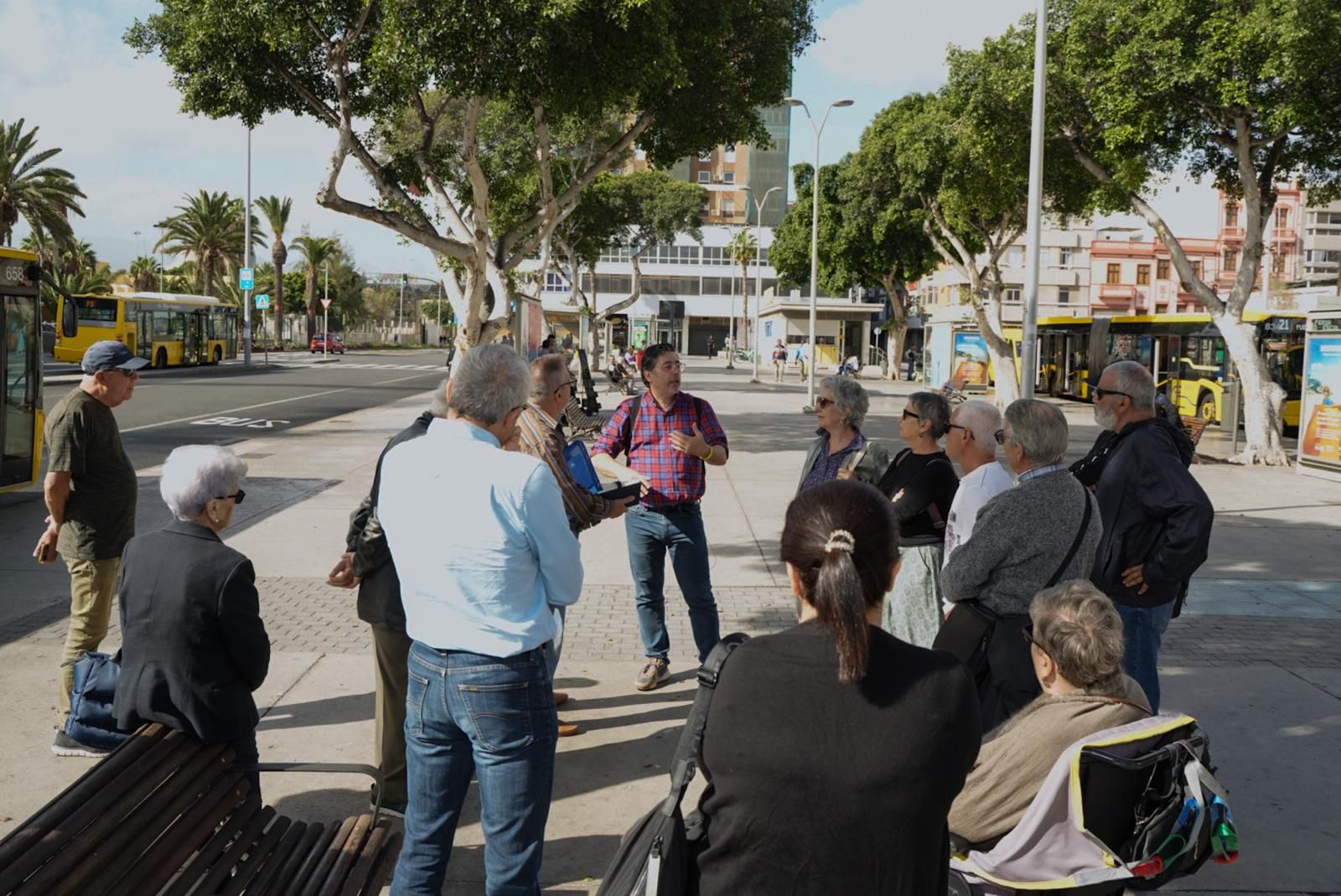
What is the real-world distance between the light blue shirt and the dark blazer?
1.88 ft

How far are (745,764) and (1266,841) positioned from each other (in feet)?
10.3

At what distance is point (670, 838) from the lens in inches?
83.4

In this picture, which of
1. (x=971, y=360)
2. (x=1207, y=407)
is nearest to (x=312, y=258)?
(x=971, y=360)

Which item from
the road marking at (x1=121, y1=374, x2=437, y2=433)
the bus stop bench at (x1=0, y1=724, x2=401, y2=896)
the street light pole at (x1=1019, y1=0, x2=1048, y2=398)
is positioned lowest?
the road marking at (x1=121, y1=374, x2=437, y2=433)

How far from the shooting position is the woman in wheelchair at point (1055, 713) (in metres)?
3.04

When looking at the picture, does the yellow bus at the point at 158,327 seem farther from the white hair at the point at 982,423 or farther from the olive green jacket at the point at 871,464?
the white hair at the point at 982,423

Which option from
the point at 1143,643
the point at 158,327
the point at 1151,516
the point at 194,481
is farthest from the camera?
the point at 158,327

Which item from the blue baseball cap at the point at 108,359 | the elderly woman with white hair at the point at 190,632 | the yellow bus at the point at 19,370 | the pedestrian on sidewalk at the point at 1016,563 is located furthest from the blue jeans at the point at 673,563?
the yellow bus at the point at 19,370

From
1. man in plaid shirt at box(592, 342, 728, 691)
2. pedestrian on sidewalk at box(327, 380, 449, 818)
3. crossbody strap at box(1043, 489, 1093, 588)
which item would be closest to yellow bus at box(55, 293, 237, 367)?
man in plaid shirt at box(592, 342, 728, 691)

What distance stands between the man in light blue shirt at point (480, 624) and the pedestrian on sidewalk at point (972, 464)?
5.54 ft

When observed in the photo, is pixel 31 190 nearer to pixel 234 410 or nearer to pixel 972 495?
pixel 234 410

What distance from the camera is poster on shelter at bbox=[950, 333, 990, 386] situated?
132 ft

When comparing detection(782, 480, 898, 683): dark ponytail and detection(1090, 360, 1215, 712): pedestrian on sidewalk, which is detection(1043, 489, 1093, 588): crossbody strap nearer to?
detection(1090, 360, 1215, 712): pedestrian on sidewalk

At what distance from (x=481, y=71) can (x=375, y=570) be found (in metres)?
11.7
